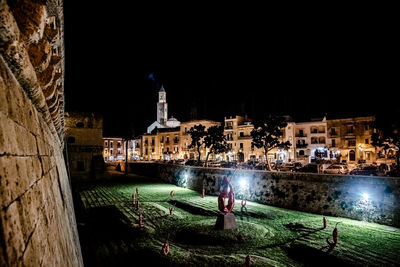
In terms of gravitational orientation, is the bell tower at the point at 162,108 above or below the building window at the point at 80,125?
above

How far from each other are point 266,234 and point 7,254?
528 inches

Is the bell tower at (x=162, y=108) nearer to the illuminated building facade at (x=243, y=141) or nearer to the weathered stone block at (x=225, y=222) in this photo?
the illuminated building facade at (x=243, y=141)

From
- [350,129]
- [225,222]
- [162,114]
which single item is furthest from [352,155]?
[162,114]

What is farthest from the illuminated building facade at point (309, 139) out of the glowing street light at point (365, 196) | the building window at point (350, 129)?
the glowing street light at point (365, 196)

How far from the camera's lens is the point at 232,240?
12.2 meters

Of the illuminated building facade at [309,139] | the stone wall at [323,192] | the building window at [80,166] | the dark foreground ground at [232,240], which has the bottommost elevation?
the dark foreground ground at [232,240]

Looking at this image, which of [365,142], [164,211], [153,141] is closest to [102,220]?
[164,211]

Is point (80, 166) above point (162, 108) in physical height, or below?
below

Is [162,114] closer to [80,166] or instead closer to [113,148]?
[113,148]

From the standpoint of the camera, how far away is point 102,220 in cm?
1606

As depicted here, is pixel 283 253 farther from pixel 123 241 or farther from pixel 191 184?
pixel 191 184

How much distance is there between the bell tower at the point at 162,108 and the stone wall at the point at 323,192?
67.4 m

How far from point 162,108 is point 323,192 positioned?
7930cm

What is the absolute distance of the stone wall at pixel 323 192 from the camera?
1516cm
